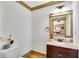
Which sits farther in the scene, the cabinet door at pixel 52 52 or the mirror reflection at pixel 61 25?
the mirror reflection at pixel 61 25

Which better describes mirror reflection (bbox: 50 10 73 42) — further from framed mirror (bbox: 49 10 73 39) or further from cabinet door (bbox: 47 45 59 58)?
cabinet door (bbox: 47 45 59 58)

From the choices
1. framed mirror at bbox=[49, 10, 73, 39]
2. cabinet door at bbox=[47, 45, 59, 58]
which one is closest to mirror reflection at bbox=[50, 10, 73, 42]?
framed mirror at bbox=[49, 10, 73, 39]

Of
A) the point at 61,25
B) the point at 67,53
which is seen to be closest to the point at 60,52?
the point at 67,53

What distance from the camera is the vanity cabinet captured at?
1.79 metres

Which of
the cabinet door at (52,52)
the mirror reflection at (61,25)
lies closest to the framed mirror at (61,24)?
the mirror reflection at (61,25)

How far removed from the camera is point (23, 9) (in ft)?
9.75

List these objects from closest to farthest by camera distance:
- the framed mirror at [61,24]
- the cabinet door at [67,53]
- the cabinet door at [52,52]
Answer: the cabinet door at [67,53] → the cabinet door at [52,52] → the framed mirror at [61,24]

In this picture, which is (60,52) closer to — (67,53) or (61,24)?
(67,53)

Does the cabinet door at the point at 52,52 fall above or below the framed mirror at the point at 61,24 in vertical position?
below

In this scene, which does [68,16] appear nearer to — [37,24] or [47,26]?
[47,26]

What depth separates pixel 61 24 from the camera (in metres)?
2.54

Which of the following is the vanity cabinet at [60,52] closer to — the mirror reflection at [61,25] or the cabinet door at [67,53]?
the cabinet door at [67,53]

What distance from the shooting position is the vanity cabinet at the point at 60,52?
179 cm

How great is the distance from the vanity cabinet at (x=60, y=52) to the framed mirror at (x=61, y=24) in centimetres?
61
